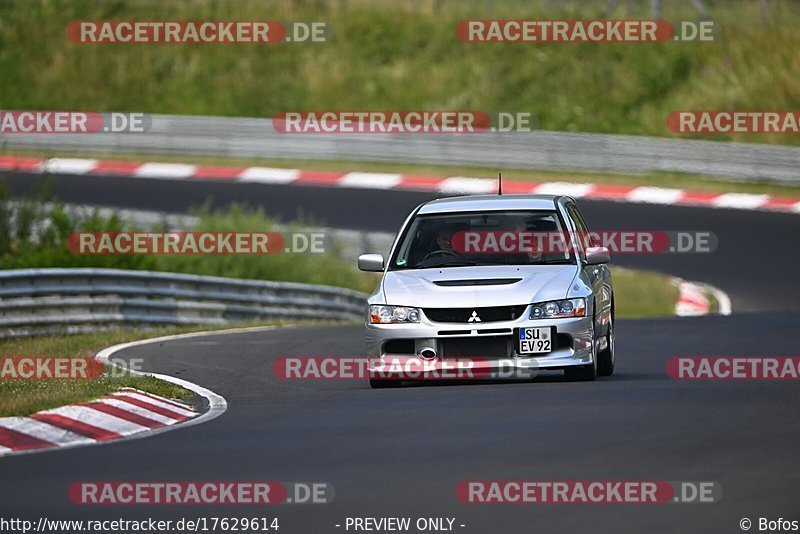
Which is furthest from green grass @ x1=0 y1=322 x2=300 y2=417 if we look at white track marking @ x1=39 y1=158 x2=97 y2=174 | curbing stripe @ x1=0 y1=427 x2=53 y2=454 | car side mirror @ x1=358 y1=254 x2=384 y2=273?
white track marking @ x1=39 y1=158 x2=97 y2=174

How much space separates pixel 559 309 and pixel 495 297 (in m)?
0.51

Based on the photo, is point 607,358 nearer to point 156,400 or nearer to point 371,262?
point 371,262

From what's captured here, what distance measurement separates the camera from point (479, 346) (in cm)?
1283

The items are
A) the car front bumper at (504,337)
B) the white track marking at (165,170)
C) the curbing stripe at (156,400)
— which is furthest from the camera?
the white track marking at (165,170)

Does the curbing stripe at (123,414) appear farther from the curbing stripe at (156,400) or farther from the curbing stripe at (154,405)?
the curbing stripe at (156,400)

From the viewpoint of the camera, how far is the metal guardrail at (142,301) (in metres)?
19.8

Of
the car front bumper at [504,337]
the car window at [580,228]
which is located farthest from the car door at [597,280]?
the car front bumper at [504,337]

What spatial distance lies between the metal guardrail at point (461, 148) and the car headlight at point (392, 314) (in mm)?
20627

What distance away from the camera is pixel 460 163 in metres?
35.0

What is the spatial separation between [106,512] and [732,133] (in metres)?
31.2

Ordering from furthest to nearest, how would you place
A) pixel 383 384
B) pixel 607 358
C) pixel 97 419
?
pixel 607 358 < pixel 383 384 < pixel 97 419

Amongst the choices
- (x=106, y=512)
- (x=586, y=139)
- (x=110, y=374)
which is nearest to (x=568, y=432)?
(x=106, y=512)

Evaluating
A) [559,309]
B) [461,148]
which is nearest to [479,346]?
[559,309]

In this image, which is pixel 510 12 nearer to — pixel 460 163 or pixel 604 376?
pixel 460 163
